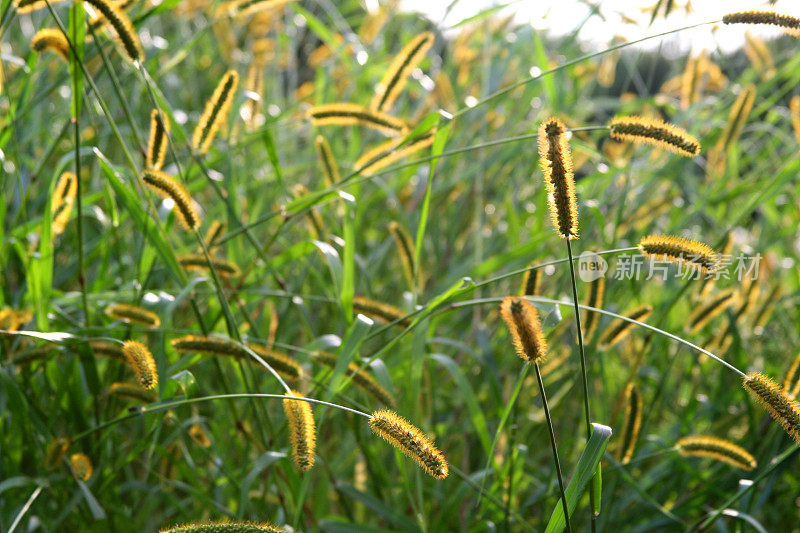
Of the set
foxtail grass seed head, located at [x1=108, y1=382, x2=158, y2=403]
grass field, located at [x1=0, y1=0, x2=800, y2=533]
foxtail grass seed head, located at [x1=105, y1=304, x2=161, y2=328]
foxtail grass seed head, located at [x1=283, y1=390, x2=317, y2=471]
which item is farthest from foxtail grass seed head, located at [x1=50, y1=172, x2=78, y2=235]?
foxtail grass seed head, located at [x1=283, y1=390, x2=317, y2=471]

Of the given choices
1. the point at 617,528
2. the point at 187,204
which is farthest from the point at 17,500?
the point at 617,528

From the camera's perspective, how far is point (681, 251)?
42.7 inches

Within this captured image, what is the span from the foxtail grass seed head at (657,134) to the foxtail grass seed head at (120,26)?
89 centimetres

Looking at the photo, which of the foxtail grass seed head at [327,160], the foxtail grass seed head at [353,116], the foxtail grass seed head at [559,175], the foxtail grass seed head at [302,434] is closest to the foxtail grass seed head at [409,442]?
the foxtail grass seed head at [302,434]

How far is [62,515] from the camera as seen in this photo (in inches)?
59.1

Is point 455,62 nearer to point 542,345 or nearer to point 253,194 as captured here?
point 253,194

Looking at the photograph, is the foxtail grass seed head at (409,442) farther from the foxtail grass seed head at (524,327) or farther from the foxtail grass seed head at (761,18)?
the foxtail grass seed head at (761,18)

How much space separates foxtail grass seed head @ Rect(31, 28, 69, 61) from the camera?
1.42 metres

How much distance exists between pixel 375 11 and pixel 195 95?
91cm

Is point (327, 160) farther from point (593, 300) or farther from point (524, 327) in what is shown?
point (524, 327)

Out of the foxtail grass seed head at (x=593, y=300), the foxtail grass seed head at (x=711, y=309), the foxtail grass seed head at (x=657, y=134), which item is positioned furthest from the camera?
the foxtail grass seed head at (x=711, y=309)

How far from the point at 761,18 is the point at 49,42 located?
1348 mm

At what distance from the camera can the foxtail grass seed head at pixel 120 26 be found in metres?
1.26

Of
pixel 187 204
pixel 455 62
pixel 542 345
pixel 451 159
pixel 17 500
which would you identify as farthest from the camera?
pixel 455 62
